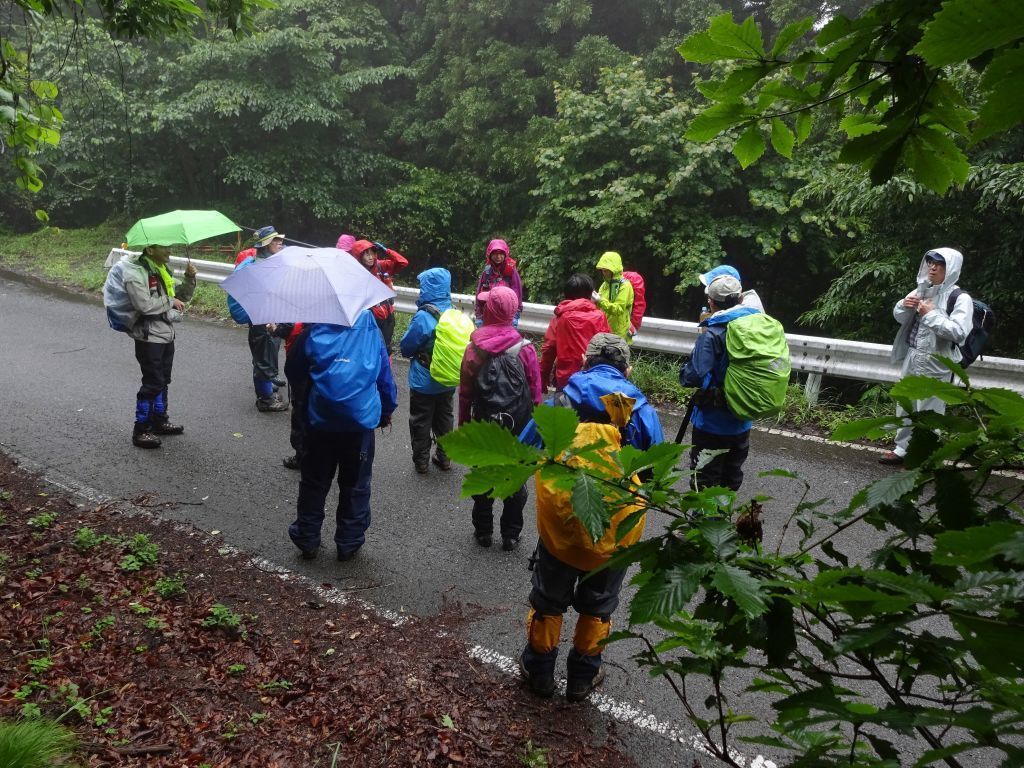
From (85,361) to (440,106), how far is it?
1010 cm

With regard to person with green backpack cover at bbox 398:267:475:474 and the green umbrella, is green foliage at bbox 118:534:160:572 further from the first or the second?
the green umbrella

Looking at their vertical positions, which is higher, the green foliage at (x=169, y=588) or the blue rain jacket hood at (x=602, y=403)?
the blue rain jacket hood at (x=602, y=403)

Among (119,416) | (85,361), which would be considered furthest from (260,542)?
(85,361)

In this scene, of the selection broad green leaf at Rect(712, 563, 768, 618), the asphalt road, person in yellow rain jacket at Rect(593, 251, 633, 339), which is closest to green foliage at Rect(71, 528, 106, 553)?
the asphalt road

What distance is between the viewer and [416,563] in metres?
4.60

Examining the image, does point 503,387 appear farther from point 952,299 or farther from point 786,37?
point 952,299

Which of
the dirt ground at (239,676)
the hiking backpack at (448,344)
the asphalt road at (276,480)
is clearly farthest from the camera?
the hiking backpack at (448,344)

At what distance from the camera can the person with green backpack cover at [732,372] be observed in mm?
4234

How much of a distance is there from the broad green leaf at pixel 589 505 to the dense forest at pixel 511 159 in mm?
6683

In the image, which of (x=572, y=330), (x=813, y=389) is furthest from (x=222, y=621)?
(x=813, y=389)

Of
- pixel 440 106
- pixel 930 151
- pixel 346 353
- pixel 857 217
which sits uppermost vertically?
pixel 440 106

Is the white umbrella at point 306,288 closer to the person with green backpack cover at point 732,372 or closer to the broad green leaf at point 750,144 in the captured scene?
the person with green backpack cover at point 732,372

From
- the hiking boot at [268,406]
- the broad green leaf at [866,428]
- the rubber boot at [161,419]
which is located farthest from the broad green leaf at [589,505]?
the hiking boot at [268,406]

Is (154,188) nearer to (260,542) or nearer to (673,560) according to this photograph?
(260,542)
